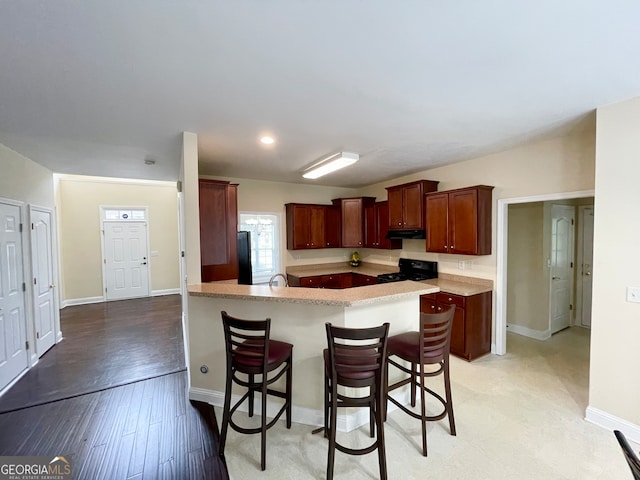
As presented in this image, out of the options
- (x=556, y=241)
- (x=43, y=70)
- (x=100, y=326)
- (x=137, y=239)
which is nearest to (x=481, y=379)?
(x=556, y=241)

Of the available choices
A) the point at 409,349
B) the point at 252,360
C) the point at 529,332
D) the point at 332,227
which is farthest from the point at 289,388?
the point at 529,332

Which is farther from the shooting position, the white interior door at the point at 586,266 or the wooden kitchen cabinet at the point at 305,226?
the wooden kitchen cabinet at the point at 305,226

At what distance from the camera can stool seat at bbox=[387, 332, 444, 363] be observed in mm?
2189

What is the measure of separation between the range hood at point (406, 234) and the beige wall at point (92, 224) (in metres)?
5.74

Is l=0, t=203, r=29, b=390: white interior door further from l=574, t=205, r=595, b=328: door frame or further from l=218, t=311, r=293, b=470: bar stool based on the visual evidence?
l=574, t=205, r=595, b=328: door frame

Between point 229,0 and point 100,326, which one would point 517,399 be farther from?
point 100,326

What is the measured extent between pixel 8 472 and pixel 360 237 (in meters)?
5.00

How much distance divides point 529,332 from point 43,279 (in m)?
7.20

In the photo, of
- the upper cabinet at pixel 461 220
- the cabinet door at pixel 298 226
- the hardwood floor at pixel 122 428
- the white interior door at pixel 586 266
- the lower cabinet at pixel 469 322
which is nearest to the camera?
the hardwood floor at pixel 122 428

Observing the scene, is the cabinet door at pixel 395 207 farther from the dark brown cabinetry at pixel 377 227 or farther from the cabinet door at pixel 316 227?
the cabinet door at pixel 316 227

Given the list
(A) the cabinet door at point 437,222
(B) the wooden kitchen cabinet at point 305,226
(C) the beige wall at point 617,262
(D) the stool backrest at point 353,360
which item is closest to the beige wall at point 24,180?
(B) the wooden kitchen cabinet at point 305,226

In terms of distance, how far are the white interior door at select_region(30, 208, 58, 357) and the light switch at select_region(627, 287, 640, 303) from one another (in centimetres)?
626

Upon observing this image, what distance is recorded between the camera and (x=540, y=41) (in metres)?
1.49

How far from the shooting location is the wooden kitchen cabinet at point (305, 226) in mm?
5309
